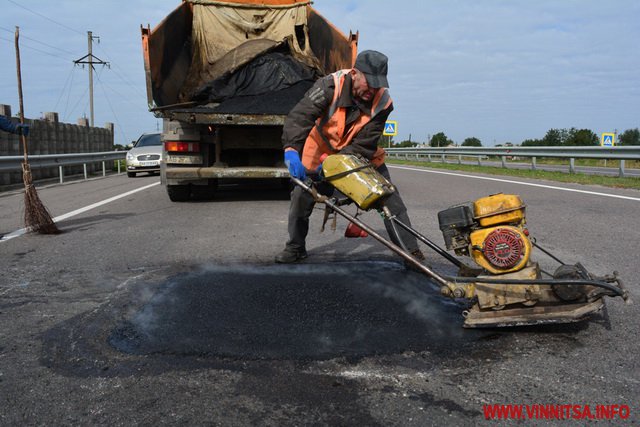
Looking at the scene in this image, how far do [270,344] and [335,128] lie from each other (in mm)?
1876

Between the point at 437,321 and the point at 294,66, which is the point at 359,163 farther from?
the point at 294,66

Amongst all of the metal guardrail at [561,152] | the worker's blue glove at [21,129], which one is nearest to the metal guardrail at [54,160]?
the worker's blue glove at [21,129]

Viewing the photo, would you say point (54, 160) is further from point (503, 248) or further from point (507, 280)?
point (507, 280)

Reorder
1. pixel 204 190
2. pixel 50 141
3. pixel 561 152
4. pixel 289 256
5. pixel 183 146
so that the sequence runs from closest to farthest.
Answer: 1. pixel 289 256
2. pixel 183 146
3. pixel 204 190
4. pixel 50 141
5. pixel 561 152

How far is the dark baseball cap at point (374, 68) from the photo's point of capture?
11.9 feet

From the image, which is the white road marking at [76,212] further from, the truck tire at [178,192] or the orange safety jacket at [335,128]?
the orange safety jacket at [335,128]

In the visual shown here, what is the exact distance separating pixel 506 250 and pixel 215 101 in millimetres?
6066

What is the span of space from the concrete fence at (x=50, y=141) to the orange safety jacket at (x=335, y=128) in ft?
33.1

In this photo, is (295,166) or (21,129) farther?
(21,129)

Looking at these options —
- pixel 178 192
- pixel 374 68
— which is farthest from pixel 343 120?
pixel 178 192

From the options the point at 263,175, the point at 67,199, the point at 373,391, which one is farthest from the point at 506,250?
the point at 67,199

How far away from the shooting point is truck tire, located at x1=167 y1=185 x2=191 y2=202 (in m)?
8.42

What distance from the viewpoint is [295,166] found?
3756mm

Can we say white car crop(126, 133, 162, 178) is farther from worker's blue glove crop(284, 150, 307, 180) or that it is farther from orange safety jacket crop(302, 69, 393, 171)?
worker's blue glove crop(284, 150, 307, 180)
